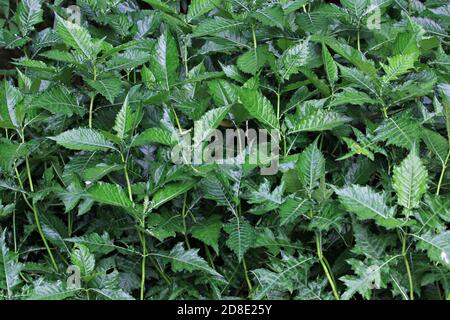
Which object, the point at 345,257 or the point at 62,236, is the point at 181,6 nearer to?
the point at 62,236

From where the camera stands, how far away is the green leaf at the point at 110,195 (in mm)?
1674

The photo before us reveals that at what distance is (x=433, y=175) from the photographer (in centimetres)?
182

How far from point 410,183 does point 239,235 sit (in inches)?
17.6

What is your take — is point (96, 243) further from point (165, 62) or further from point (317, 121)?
point (317, 121)

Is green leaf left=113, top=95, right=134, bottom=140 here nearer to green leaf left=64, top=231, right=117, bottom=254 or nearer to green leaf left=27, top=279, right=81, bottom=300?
green leaf left=64, top=231, right=117, bottom=254

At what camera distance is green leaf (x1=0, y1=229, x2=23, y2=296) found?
174cm

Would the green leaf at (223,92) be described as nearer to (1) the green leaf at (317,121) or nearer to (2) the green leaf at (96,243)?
(1) the green leaf at (317,121)

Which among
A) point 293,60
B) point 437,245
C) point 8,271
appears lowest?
point 8,271

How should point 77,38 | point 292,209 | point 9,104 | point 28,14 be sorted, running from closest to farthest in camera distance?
point 292,209 < point 77,38 < point 9,104 < point 28,14

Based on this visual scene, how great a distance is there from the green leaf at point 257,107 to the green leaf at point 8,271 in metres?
0.73

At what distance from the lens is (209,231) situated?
1.78 m

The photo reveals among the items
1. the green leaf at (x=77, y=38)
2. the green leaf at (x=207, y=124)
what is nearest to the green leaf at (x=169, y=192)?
the green leaf at (x=207, y=124)

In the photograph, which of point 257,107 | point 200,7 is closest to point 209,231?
point 257,107

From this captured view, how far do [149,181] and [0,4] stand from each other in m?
1.24
